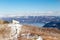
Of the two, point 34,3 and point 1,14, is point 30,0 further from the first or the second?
point 1,14

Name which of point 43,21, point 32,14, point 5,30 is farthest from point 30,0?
point 5,30

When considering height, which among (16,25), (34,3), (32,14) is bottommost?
(16,25)

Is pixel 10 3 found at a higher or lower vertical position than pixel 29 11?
higher

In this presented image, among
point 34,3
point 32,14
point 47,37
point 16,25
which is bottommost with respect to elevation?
point 47,37

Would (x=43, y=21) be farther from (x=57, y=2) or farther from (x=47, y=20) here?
(x=57, y=2)

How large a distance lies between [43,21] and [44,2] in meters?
0.29

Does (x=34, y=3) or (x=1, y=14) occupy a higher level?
(x=34, y=3)

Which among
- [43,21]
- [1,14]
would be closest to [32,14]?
[43,21]

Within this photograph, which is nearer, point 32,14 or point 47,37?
point 47,37

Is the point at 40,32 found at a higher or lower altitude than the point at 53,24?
lower

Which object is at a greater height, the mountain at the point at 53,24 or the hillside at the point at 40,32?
the mountain at the point at 53,24

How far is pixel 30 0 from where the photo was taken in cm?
183

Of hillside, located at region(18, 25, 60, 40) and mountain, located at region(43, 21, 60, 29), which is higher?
mountain, located at region(43, 21, 60, 29)

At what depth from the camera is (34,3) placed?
6.04 ft
